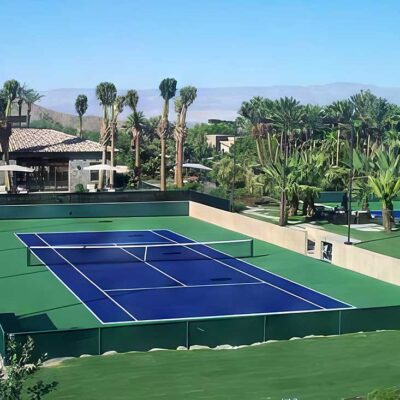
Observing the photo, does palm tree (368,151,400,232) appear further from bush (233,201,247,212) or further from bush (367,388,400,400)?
bush (367,388,400,400)

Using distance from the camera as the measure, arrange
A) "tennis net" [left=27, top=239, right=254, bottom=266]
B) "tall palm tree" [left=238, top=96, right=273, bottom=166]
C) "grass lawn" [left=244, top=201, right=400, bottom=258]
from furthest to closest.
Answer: "tall palm tree" [left=238, top=96, right=273, bottom=166]
"grass lawn" [left=244, top=201, right=400, bottom=258]
"tennis net" [left=27, top=239, right=254, bottom=266]

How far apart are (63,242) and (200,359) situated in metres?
22.7

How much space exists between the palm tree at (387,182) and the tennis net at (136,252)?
748 cm

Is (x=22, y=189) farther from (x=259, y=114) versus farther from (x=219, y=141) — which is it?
(x=219, y=141)

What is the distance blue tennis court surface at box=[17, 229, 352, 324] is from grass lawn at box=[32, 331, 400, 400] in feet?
20.4

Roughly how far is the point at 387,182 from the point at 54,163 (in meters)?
34.1

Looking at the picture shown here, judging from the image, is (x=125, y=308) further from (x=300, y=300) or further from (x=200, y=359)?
(x=200, y=359)

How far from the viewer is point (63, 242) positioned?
39219 millimetres

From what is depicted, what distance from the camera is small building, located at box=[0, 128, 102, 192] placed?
65625mm

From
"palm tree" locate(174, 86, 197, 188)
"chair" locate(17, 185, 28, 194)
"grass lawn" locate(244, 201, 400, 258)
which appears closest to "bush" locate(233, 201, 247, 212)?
"grass lawn" locate(244, 201, 400, 258)

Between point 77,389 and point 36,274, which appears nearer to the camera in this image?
point 77,389

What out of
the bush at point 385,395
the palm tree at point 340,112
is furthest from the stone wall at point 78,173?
the bush at point 385,395

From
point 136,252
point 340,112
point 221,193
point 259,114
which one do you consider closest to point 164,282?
point 136,252

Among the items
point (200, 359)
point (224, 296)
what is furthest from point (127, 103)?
point (200, 359)
